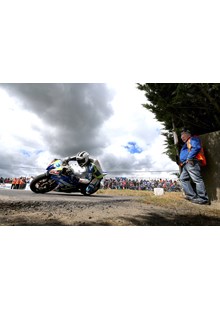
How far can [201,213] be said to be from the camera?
9.45ft

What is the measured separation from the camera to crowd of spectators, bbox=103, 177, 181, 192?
144 inches

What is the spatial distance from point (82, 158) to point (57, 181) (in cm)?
61

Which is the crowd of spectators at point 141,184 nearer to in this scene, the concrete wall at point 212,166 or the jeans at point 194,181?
the jeans at point 194,181

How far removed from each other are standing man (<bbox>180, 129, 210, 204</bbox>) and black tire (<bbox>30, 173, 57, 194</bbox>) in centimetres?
229

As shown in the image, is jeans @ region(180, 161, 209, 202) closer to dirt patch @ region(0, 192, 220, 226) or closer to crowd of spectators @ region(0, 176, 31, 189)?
dirt patch @ region(0, 192, 220, 226)

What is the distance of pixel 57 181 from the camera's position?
140 inches

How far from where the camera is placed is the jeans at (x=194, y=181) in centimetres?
316

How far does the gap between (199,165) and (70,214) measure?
2.17 meters

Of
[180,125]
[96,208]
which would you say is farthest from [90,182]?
[180,125]

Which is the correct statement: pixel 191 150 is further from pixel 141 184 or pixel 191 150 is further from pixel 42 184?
pixel 42 184

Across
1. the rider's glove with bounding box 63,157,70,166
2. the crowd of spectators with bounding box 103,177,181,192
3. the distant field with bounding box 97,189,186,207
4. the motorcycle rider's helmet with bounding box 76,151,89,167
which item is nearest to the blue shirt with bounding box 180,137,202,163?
the crowd of spectators with bounding box 103,177,181,192

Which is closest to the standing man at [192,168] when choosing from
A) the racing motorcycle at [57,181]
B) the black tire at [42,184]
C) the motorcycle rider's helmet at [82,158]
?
the motorcycle rider's helmet at [82,158]

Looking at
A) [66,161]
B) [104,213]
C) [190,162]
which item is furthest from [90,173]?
[190,162]
